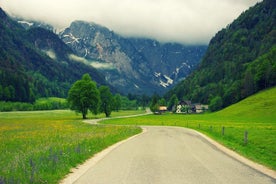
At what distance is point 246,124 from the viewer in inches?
2940

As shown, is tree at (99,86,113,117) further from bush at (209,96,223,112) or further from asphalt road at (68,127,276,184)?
asphalt road at (68,127,276,184)

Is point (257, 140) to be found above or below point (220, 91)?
below

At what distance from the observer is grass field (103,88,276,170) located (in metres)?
27.7

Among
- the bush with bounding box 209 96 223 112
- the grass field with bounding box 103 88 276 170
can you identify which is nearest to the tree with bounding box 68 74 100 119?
the grass field with bounding box 103 88 276 170

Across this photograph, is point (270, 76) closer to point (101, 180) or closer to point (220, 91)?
point (220, 91)

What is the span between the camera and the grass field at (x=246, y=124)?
90.8ft

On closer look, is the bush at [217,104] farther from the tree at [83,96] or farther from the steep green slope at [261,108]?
the tree at [83,96]

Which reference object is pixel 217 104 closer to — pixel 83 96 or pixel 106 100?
pixel 106 100

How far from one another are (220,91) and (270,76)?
5028 cm

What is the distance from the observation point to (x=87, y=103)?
11025 centimetres

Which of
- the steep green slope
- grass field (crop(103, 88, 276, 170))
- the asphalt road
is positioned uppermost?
the steep green slope

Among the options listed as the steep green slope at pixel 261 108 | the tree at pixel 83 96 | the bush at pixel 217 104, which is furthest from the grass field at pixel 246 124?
the bush at pixel 217 104

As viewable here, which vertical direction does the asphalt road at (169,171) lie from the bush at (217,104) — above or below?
below

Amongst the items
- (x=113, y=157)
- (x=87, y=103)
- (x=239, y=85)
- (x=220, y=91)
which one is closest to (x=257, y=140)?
(x=113, y=157)
